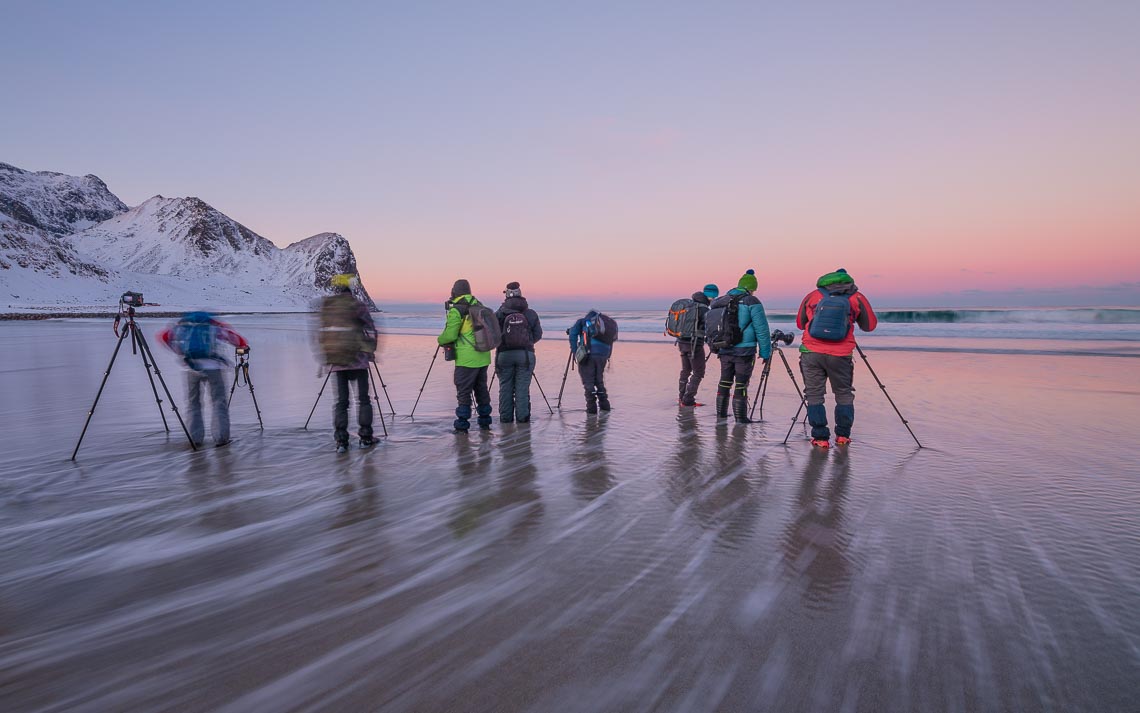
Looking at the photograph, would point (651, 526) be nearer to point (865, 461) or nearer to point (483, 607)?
point (483, 607)

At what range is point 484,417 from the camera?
26.2 feet

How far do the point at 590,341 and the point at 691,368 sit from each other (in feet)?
6.81

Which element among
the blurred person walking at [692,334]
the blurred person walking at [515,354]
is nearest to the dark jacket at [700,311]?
the blurred person walking at [692,334]

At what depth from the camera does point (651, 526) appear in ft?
13.6

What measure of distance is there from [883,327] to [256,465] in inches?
1341

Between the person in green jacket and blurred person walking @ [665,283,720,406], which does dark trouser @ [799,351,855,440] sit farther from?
the person in green jacket

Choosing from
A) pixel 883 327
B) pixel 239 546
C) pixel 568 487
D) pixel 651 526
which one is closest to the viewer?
pixel 239 546

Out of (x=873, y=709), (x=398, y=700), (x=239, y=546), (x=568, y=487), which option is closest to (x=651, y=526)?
(x=568, y=487)

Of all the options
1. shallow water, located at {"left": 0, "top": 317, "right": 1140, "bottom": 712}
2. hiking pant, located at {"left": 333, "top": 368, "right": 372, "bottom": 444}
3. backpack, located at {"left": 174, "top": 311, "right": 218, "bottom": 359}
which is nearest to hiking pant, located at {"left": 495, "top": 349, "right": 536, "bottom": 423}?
shallow water, located at {"left": 0, "top": 317, "right": 1140, "bottom": 712}

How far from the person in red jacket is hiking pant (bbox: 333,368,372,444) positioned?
5613mm

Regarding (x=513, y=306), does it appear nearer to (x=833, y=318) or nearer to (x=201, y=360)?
(x=201, y=360)

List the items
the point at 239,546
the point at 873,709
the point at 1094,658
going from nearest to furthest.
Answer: the point at 873,709 → the point at 1094,658 → the point at 239,546

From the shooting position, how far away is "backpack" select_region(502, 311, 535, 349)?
8.41m

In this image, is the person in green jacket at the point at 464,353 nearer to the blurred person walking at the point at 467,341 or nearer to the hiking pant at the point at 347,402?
the blurred person walking at the point at 467,341
